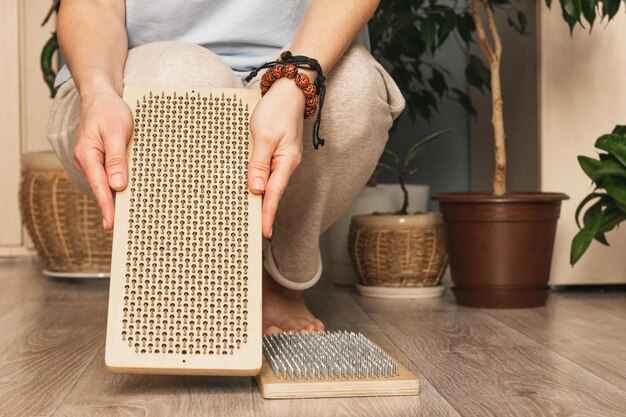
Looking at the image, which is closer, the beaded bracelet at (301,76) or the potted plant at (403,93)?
the beaded bracelet at (301,76)

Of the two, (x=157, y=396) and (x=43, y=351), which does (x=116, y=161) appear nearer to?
(x=157, y=396)

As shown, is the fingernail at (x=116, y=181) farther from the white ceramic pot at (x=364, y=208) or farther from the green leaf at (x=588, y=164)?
the white ceramic pot at (x=364, y=208)

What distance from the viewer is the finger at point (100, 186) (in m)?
0.92

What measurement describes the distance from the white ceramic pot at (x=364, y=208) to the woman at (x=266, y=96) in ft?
2.71

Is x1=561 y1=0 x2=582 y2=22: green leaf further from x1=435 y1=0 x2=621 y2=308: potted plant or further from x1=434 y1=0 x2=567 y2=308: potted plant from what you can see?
x1=434 y1=0 x2=567 y2=308: potted plant

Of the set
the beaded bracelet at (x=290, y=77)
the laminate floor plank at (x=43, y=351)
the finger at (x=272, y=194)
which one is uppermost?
the beaded bracelet at (x=290, y=77)

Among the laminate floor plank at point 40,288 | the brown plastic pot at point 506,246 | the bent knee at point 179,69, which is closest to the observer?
the bent knee at point 179,69

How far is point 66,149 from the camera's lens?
1232mm

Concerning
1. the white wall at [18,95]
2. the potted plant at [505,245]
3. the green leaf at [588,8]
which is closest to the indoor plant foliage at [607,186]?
the potted plant at [505,245]

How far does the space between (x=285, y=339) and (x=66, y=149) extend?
446 mm

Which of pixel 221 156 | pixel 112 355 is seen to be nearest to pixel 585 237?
pixel 221 156

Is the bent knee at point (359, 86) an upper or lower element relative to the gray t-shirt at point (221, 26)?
lower

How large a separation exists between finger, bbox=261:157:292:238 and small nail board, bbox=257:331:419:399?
16cm

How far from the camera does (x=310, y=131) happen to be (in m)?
1.15
